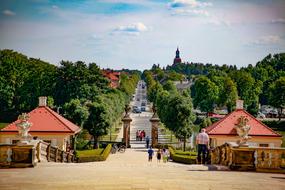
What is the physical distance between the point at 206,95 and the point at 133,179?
68664 mm

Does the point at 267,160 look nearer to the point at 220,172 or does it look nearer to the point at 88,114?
the point at 220,172

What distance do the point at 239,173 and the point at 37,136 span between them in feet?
63.9

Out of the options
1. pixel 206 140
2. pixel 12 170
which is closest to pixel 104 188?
pixel 12 170

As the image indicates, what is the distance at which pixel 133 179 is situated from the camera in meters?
14.2

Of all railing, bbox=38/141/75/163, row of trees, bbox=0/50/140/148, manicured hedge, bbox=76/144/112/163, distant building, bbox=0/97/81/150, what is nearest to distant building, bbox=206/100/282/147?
manicured hedge, bbox=76/144/112/163

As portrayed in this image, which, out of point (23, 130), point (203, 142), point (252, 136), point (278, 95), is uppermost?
point (278, 95)

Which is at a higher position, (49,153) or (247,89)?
(247,89)

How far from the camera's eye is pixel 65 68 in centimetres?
6844

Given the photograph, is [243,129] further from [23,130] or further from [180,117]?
[180,117]

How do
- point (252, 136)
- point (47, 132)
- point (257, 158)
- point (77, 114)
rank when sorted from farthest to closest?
point (77, 114)
point (47, 132)
point (252, 136)
point (257, 158)

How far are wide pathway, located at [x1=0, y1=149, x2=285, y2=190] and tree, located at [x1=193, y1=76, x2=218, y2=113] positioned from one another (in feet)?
213

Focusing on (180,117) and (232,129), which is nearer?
(232,129)

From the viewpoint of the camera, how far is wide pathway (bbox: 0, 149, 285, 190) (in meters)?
13.2

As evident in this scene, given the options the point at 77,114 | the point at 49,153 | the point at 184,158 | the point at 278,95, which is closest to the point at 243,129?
the point at 49,153
